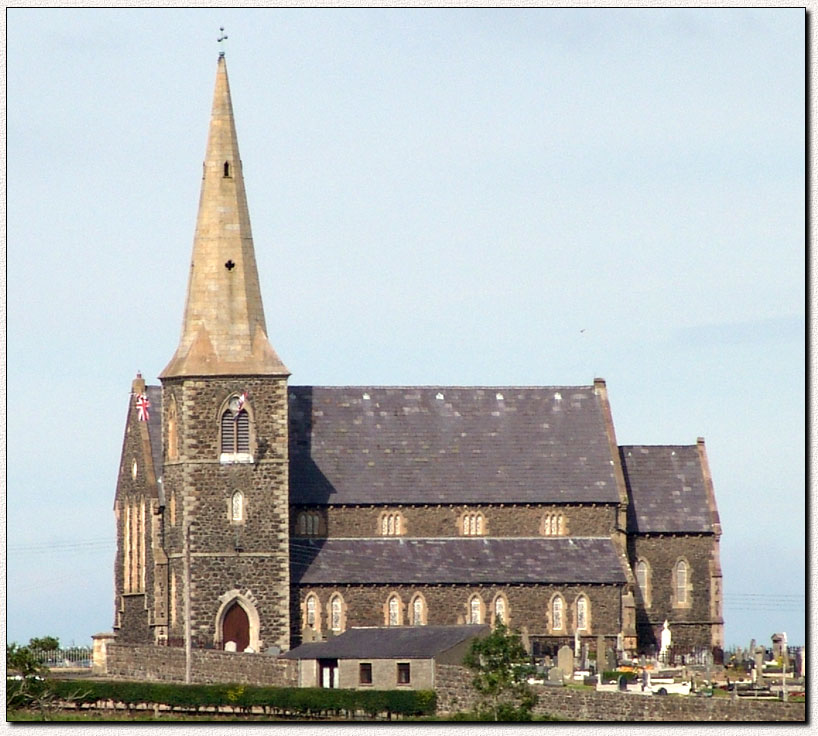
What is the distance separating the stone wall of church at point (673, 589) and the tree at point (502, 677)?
2342cm

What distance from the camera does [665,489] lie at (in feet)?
387

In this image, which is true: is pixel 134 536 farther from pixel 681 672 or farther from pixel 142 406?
pixel 681 672

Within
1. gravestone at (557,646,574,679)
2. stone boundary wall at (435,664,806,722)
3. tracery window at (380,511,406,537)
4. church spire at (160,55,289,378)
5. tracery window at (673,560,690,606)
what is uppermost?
church spire at (160,55,289,378)

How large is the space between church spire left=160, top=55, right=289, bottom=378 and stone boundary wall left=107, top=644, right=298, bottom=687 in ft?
36.5

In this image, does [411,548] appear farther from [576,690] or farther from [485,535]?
[576,690]

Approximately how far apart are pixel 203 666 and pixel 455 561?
1345 centimetres

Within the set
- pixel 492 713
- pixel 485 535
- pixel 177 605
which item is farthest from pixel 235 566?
pixel 492 713

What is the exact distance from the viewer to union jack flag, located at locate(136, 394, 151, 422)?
375 feet

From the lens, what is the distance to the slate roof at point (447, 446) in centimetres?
11488

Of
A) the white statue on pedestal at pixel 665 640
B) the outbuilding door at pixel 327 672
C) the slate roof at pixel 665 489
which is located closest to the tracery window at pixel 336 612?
the outbuilding door at pixel 327 672

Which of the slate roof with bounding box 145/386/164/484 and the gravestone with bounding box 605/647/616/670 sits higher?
the slate roof with bounding box 145/386/164/484

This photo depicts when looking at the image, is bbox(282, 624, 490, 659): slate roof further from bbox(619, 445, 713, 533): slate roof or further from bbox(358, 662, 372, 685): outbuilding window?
bbox(619, 445, 713, 533): slate roof

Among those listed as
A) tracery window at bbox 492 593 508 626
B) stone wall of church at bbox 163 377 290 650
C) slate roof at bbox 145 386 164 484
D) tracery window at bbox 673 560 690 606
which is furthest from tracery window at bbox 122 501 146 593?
tracery window at bbox 673 560 690 606

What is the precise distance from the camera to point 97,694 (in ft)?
319
